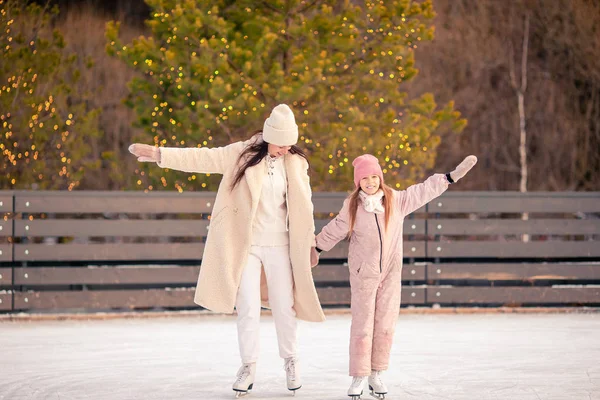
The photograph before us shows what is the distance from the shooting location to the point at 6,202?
1223 cm

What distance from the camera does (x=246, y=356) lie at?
7402mm

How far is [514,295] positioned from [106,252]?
4224mm

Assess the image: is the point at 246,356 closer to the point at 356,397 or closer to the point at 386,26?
the point at 356,397

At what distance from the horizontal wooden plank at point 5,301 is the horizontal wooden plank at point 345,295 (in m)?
3.05

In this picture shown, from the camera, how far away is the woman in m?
7.40

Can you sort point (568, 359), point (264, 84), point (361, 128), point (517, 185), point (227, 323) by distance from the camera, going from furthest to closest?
point (517, 185)
point (361, 128)
point (264, 84)
point (227, 323)
point (568, 359)

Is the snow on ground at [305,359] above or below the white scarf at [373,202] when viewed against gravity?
below


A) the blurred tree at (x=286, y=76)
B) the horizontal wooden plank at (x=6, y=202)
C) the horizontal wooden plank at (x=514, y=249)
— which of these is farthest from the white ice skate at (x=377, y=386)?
the blurred tree at (x=286, y=76)

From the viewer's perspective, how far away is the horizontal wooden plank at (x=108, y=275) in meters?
12.2

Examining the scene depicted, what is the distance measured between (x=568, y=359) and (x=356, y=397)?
99.9 inches

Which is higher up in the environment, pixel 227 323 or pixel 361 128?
pixel 361 128

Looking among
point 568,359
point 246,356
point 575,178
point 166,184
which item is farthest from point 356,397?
point 575,178

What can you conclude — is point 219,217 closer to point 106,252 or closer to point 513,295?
point 106,252

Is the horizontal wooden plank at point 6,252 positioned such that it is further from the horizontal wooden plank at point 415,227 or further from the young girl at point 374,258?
the young girl at point 374,258
